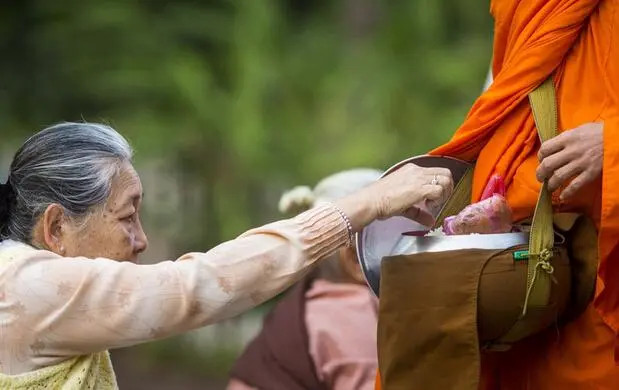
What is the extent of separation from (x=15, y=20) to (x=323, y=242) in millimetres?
5839

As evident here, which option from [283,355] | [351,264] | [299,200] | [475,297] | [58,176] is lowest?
[283,355]

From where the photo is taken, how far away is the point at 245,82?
728 cm

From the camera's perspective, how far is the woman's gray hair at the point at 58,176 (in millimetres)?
2465

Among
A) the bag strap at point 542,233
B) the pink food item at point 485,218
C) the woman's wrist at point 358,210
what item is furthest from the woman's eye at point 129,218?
the bag strap at point 542,233

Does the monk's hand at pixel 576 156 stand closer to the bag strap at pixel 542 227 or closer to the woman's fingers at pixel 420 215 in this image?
the bag strap at pixel 542 227

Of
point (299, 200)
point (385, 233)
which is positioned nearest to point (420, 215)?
point (385, 233)

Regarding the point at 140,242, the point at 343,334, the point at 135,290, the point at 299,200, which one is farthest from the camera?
the point at 299,200

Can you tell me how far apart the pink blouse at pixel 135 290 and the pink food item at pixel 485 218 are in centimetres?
23

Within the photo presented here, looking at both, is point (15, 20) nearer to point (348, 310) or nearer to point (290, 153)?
point (290, 153)

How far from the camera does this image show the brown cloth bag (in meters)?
2.20

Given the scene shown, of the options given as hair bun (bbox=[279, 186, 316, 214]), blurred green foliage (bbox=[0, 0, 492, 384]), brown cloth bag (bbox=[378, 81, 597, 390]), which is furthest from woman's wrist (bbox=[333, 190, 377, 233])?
blurred green foliage (bbox=[0, 0, 492, 384])

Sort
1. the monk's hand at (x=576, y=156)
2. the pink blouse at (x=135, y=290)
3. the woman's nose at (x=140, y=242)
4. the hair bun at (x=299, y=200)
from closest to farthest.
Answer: the monk's hand at (x=576, y=156) < the pink blouse at (x=135, y=290) < the woman's nose at (x=140, y=242) < the hair bun at (x=299, y=200)

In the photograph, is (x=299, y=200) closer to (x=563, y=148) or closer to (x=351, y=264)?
(x=351, y=264)

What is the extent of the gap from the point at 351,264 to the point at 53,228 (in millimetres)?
1487
